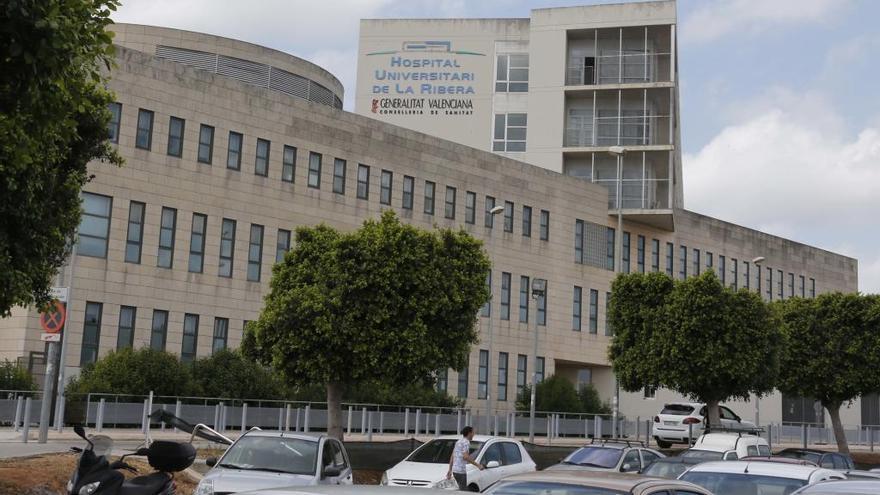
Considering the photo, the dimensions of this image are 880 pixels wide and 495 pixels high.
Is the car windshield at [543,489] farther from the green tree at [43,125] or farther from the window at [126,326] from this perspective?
the window at [126,326]

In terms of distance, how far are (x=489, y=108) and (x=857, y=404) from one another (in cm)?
3665

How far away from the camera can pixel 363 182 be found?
4978cm

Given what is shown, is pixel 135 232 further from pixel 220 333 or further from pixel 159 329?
pixel 220 333

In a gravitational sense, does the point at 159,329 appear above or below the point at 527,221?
below

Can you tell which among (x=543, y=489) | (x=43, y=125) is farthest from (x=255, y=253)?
(x=543, y=489)

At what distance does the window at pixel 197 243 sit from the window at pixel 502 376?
1769 centimetres

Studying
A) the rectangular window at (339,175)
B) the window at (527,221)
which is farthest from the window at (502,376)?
the rectangular window at (339,175)

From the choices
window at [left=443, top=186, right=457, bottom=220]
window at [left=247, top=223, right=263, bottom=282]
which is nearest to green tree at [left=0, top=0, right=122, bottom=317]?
window at [left=247, top=223, right=263, bottom=282]

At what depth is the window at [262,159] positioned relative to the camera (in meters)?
45.8

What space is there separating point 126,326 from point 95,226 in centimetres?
400

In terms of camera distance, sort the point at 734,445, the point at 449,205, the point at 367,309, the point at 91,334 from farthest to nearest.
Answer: the point at 449,205
the point at 91,334
the point at 367,309
the point at 734,445

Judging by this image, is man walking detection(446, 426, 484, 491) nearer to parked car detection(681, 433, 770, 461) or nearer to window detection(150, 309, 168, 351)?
parked car detection(681, 433, 770, 461)

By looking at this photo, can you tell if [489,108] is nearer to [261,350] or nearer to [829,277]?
[829,277]

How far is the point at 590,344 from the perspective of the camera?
59938 mm
